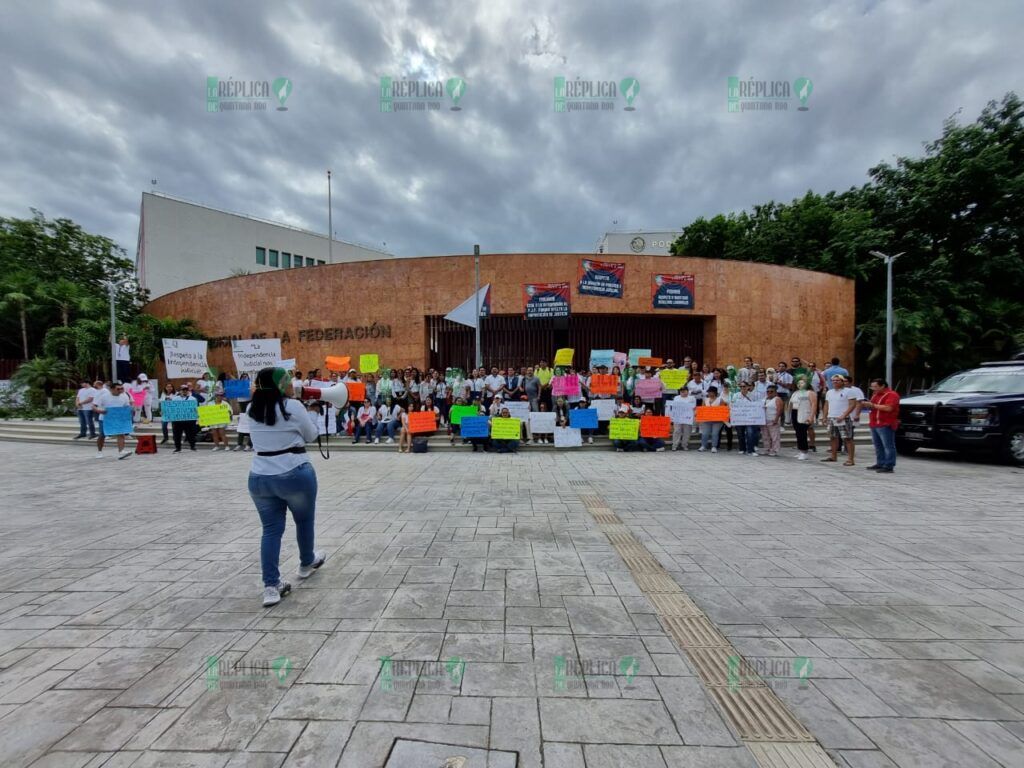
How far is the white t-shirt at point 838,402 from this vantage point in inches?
361

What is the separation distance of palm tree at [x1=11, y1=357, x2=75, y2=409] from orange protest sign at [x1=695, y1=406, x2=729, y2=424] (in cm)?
2561

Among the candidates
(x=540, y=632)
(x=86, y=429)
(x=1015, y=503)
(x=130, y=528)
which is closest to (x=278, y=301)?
(x=86, y=429)

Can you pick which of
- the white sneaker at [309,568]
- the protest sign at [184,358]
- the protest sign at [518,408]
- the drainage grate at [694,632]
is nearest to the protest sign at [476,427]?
the protest sign at [518,408]

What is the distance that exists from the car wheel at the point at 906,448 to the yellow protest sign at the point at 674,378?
487cm

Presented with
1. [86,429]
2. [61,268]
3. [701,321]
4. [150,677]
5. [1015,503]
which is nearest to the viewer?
[150,677]

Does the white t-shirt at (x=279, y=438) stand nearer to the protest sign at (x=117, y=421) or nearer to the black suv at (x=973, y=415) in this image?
the protest sign at (x=117, y=421)

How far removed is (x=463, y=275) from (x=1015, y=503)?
1469cm

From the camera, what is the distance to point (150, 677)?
99.0 inches

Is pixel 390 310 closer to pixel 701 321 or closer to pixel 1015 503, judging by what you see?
pixel 701 321

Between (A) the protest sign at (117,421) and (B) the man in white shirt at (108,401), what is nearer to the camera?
(A) the protest sign at (117,421)

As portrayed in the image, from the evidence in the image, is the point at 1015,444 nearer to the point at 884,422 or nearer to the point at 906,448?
the point at 906,448

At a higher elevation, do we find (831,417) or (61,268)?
(61,268)

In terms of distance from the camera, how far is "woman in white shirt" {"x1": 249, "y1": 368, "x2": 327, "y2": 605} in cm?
335

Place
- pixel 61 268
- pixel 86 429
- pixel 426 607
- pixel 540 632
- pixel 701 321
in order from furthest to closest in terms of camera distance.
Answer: pixel 61 268, pixel 701 321, pixel 86 429, pixel 426 607, pixel 540 632
